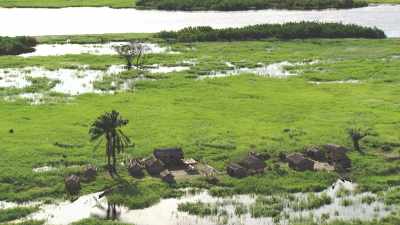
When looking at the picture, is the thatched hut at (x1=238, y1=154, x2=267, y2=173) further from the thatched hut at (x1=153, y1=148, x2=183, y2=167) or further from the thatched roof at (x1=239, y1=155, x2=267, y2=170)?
the thatched hut at (x1=153, y1=148, x2=183, y2=167)

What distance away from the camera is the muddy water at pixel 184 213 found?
42.4 m

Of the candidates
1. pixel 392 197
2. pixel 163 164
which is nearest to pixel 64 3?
pixel 163 164

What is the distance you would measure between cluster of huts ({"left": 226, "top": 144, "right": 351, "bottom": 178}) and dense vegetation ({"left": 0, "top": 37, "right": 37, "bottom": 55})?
6643 centimetres

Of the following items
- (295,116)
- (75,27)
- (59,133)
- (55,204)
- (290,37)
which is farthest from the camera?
(75,27)

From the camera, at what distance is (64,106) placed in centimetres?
6969

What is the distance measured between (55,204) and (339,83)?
1815 inches

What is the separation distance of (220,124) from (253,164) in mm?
12587

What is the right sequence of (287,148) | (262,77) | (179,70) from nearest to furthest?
(287,148) → (262,77) → (179,70)

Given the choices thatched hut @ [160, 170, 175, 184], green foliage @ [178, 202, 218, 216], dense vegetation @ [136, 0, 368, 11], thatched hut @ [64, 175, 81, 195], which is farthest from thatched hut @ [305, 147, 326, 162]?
dense vegetation @ [136, 0, 368, 11]

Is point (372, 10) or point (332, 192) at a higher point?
point (372, 10)

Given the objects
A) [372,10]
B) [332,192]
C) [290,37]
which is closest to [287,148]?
[332,192]

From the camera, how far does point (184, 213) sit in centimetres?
4372

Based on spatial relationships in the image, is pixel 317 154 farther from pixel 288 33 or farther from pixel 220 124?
pixel 288 33

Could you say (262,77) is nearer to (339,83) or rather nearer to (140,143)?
(339,83)
